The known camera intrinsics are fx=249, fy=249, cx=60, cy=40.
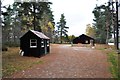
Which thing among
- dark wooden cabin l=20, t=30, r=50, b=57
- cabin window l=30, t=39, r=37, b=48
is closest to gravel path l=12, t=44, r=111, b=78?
dark wooden cabin l=20, t=30, r=50, b=57

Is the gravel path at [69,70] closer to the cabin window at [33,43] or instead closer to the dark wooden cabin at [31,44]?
the dark wooden cabin at [31,44]

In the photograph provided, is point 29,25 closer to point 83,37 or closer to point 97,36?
point 83,37

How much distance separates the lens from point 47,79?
10.3 metres

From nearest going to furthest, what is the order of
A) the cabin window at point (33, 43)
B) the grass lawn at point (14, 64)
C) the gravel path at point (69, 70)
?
the gravel path at point (69, 70)
the grass lawn at point (14, 64)
the cabin window at point (33, 43)

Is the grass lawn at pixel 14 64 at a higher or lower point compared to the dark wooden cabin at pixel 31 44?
lower

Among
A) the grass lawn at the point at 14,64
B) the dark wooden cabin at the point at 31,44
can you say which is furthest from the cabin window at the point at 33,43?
the grass lawn at the point at 14,64

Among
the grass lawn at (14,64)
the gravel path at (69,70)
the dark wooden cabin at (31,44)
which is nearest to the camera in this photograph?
the gravel path at (69,70)

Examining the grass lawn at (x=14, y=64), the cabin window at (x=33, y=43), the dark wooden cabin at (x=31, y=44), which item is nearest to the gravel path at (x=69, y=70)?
the grass lawn at (x=14, y=64)

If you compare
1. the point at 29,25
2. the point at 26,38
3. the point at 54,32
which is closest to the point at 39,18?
the point at 29,25

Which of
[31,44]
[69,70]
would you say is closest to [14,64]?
[69,70]

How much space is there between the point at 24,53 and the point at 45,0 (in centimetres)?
1337

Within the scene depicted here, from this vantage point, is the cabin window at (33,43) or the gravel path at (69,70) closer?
the gravel path at (69,70)

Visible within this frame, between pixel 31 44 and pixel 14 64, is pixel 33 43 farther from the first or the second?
pixel 14 64

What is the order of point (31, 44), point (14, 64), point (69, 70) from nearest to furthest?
point (69, 70) < point (14, 64) < point (31, 44)
